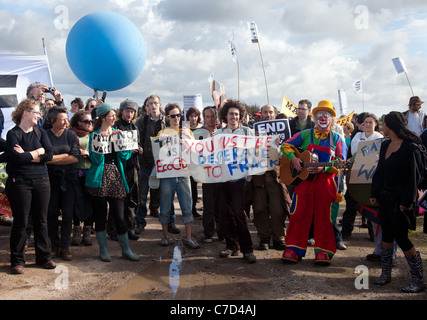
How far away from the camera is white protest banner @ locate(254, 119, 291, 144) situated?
6.51 metres

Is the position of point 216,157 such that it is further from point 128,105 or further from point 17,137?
point 17,137

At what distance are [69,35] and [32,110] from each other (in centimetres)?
434

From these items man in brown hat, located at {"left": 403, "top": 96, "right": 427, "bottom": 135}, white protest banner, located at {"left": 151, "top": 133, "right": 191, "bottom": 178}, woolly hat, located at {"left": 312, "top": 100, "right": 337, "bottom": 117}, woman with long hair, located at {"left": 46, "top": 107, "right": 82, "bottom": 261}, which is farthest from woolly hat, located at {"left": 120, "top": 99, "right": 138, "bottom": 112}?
man in brown hat, located at {"left": 403, "top": 96, "right": 427, "bottom": 135}

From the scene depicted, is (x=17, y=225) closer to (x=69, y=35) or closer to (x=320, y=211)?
(x=320, y=211)

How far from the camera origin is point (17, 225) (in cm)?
495

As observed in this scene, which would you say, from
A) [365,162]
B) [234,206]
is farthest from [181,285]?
[365,162]

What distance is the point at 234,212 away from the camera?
562cm

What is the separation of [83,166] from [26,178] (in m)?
1.07

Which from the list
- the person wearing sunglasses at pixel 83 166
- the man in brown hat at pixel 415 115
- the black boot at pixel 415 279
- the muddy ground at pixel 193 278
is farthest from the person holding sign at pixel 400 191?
the man in brown hat at pixel 415 115

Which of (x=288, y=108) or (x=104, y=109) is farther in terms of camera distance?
(x=288, y=108)

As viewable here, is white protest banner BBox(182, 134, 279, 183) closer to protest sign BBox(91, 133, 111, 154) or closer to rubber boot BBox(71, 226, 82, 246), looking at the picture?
protest sign BBox(91, 133, 111, 154)

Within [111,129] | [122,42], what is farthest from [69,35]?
[111,129]

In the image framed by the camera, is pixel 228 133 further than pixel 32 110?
Yes

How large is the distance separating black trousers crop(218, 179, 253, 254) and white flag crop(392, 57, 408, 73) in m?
10.2
